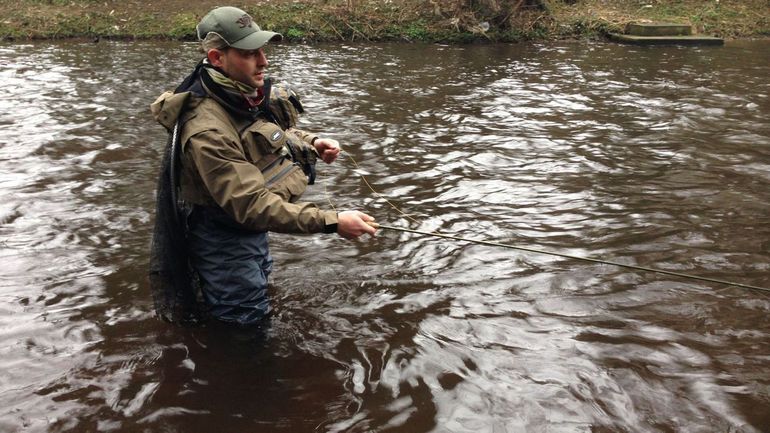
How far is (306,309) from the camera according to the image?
15.8ft

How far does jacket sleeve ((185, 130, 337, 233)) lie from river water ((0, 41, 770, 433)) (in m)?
1.07

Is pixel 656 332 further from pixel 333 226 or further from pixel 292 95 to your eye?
pixel 292 95

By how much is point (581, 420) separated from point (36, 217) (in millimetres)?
5746

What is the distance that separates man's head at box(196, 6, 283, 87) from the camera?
3537 millimetres

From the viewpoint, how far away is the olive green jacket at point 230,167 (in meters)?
3.44

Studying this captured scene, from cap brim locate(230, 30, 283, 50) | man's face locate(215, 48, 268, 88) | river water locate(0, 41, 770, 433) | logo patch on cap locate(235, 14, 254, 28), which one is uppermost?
logo patch on cap locate(235, 14, 254, 28)

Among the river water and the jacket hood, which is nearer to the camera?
the jacket hood

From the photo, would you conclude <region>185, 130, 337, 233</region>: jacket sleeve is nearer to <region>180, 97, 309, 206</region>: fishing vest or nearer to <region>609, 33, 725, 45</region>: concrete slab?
<region>180, 97, 309, 206</region>: fishing vest

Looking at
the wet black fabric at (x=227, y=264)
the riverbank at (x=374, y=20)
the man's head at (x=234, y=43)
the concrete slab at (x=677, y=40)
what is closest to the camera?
the man's head at (x=234, y=43)

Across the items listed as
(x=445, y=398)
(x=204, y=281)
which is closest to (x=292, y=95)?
(x=204, y=281)

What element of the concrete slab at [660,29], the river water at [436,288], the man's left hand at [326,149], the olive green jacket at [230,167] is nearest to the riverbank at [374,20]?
the concrete slab at [660,29]

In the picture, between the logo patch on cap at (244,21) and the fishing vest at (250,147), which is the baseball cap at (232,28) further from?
the fishing vest at (250,147)

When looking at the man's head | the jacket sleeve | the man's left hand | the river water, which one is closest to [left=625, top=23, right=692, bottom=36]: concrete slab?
the river water

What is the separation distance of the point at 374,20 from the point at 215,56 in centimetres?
1758
